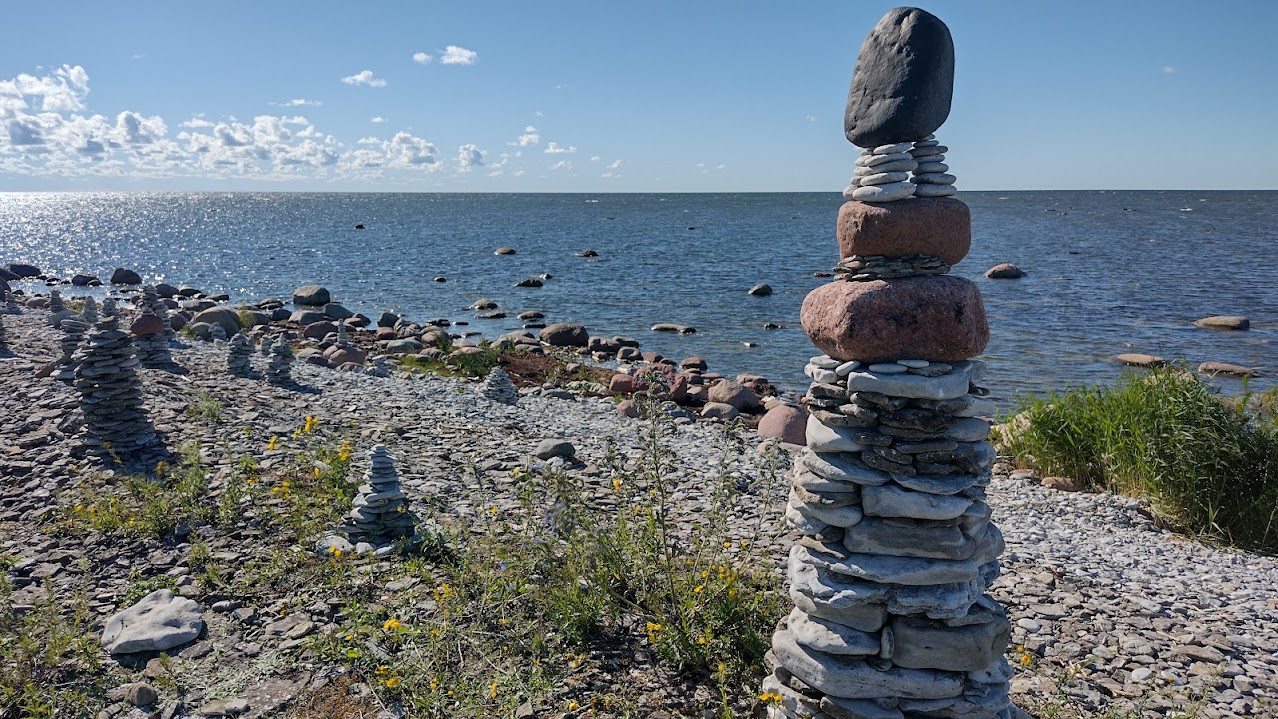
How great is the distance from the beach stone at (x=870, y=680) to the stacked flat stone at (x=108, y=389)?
378 inches

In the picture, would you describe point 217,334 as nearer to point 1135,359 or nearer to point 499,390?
point 499,390

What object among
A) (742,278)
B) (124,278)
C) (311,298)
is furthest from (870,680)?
(124,278)

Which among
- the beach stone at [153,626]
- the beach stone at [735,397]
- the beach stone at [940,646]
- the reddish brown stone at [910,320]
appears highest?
the reddish brown stone at [910,320]

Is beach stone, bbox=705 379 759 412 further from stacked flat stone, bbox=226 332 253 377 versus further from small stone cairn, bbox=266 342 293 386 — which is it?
stacked flat stone, bbox=226 332 253 377

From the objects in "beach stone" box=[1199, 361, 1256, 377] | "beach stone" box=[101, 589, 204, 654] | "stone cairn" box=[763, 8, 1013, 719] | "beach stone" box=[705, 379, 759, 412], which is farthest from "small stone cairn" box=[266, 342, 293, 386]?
"beach stone" box=[1199, 361, 1256, 377]

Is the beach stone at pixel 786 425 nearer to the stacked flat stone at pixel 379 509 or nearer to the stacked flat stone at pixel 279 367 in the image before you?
the stacked flat stone at pixel 379 509

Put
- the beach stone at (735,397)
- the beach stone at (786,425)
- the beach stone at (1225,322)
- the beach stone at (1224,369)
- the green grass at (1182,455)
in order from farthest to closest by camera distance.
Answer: the beach stone at (1225,322)
the beach stone at (1224,369)
the beach stone at (735,397)
the beach stone at (786,425)
the green grass at (1182,455)

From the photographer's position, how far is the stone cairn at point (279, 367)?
1485cm

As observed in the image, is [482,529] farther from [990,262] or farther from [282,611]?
[990,262]

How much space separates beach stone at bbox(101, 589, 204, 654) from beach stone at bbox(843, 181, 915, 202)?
19.8ft

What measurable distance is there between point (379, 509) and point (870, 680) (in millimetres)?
5108

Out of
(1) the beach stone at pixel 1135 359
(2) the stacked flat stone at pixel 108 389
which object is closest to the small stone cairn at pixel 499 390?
(2) the stacked flat stone at pixel 108 389

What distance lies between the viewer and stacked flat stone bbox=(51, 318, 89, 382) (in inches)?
529

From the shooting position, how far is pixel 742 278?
135 ft
